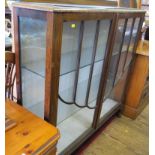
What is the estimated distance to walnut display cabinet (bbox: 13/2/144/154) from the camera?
880mm

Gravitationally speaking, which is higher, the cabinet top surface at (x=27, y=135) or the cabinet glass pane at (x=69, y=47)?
the cabinet glass pane at (x=69, y=47)

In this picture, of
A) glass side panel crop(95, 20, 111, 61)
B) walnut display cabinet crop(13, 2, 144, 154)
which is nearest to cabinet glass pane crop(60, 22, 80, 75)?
walnut display cabinet crop(13, 2, 144, 154)

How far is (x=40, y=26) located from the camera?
2.96ft

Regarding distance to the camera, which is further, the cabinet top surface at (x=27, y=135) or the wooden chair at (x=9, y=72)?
the wooden chair at (x=9, y=72)

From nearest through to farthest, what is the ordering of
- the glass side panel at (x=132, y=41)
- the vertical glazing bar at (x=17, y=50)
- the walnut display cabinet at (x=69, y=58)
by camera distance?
the walnut display cabinet at (x=69, y=58)
the vertical glazing bar at (x=17, y=50)
the glass side panel at (x=132, y=41)

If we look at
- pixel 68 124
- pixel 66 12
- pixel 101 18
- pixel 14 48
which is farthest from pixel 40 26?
pixel 68 124

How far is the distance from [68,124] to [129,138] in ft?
2.43

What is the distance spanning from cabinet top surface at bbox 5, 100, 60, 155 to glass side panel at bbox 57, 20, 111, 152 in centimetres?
26

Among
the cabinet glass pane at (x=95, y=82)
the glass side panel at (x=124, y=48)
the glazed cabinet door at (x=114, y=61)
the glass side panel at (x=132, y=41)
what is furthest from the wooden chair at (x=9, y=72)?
the glass side panel at (x=132, y=41)

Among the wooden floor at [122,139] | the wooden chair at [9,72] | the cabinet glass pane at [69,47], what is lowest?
the wooden floor at [122,139]

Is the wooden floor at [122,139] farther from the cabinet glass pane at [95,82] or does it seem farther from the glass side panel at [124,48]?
the glass side panel at [124,48]

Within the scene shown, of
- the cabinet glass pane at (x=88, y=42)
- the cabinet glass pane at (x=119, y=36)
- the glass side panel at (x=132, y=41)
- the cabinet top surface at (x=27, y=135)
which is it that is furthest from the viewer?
the glass side panel at (x=132, y=41)

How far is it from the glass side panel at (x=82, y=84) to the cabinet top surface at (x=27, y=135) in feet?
0.84

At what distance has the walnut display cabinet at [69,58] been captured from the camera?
0.88 m
